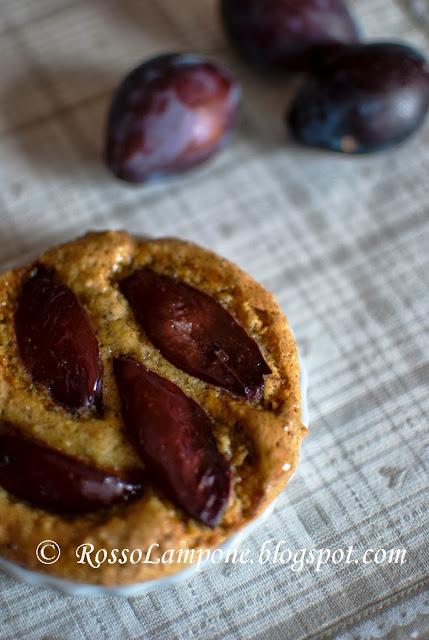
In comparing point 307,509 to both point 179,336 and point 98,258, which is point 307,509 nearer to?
point 179,336

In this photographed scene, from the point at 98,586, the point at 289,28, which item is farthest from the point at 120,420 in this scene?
the point at 289,28

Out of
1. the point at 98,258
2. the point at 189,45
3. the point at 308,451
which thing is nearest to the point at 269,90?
the point at 189,45

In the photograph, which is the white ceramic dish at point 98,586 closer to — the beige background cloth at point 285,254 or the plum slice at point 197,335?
the beige background cloth at point 285,254

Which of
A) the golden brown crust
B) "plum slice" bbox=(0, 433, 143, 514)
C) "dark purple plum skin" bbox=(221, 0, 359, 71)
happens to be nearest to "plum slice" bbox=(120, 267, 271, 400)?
the golden brown crust

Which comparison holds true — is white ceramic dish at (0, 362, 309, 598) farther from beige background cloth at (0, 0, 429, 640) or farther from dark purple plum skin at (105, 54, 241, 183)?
dark purple plum skin at (105, 54, 241, 183)

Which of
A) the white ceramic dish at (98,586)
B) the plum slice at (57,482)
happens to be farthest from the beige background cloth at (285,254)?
the plum slice at (57,482)
